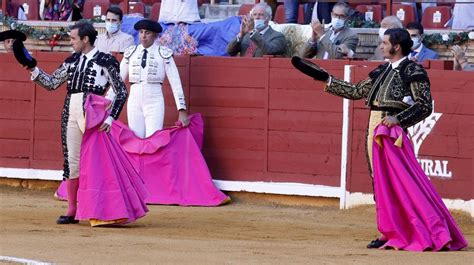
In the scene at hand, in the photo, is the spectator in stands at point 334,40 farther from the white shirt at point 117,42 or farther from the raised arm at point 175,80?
the white shirt at point 117,42

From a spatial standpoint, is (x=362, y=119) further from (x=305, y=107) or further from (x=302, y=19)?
(x=302, y=19)

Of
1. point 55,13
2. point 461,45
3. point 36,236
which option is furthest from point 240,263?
point 55,13

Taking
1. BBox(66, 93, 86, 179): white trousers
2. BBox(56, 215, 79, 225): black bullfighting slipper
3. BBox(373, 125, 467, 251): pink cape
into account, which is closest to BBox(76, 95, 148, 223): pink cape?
BBox(66, 93, 86, 179): white trousers

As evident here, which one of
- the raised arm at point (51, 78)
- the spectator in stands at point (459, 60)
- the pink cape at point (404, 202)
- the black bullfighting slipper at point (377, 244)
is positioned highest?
the spectator in stands at point (459, 60)

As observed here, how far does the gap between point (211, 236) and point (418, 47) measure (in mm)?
2971

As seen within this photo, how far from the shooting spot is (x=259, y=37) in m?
11.9

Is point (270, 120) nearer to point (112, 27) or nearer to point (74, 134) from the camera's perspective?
point (112, 27)

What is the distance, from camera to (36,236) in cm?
863

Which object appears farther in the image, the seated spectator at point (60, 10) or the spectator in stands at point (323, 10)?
the seated spectator at point (60, 10)

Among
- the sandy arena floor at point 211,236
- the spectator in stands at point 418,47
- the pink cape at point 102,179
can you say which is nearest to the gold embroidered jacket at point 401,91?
the sandy arena floor at point 211,236

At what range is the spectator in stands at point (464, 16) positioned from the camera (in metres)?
12.4

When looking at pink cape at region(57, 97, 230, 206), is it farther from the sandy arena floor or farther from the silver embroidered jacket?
the silver embroidered jacket

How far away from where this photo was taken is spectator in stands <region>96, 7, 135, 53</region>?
12.4 meters

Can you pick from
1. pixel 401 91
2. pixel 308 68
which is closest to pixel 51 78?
Result: pixel 308 68
